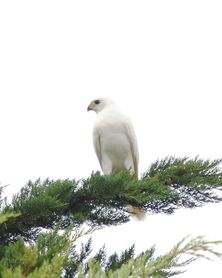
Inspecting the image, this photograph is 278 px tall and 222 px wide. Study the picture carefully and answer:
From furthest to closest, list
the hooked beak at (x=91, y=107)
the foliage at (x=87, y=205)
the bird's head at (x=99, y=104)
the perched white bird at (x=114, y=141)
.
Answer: the hooked beak at (x=91, y=107) < the bird's head at (x=99, y=104) < the perched white bird at (x=114, y=141) < the foliage at (x=87, y=205)

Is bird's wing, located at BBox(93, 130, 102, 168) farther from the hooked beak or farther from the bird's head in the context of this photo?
the hooked beak

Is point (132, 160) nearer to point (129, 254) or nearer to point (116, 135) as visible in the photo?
point (116, 135)

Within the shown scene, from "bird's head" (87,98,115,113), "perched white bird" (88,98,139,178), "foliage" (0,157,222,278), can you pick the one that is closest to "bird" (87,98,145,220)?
"perched white bird" (88,98,139,178)

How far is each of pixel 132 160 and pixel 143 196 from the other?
16.5 ft

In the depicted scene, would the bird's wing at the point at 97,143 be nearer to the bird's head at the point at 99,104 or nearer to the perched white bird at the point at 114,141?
the perched white bird at the point at 114,141

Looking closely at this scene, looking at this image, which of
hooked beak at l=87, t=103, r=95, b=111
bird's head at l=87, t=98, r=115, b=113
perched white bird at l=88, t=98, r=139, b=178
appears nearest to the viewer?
perched white bird at l=88, t=98, r=139, b=178

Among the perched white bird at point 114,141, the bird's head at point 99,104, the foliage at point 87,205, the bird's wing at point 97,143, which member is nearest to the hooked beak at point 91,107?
the bird's head at point 99,104

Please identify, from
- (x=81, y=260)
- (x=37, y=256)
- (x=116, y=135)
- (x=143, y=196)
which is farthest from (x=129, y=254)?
(x=116, y=135)

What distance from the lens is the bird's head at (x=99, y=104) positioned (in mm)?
9197

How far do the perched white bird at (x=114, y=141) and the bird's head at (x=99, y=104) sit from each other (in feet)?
1.37

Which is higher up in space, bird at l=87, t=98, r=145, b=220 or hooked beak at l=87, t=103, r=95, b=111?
hooked beak at l=87, t=103, r=95, b=111

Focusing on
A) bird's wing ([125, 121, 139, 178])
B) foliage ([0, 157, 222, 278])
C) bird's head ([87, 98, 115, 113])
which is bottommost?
foliage ([0, 157, 222, 278])

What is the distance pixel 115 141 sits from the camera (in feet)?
27.6

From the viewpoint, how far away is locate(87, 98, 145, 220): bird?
838cm
